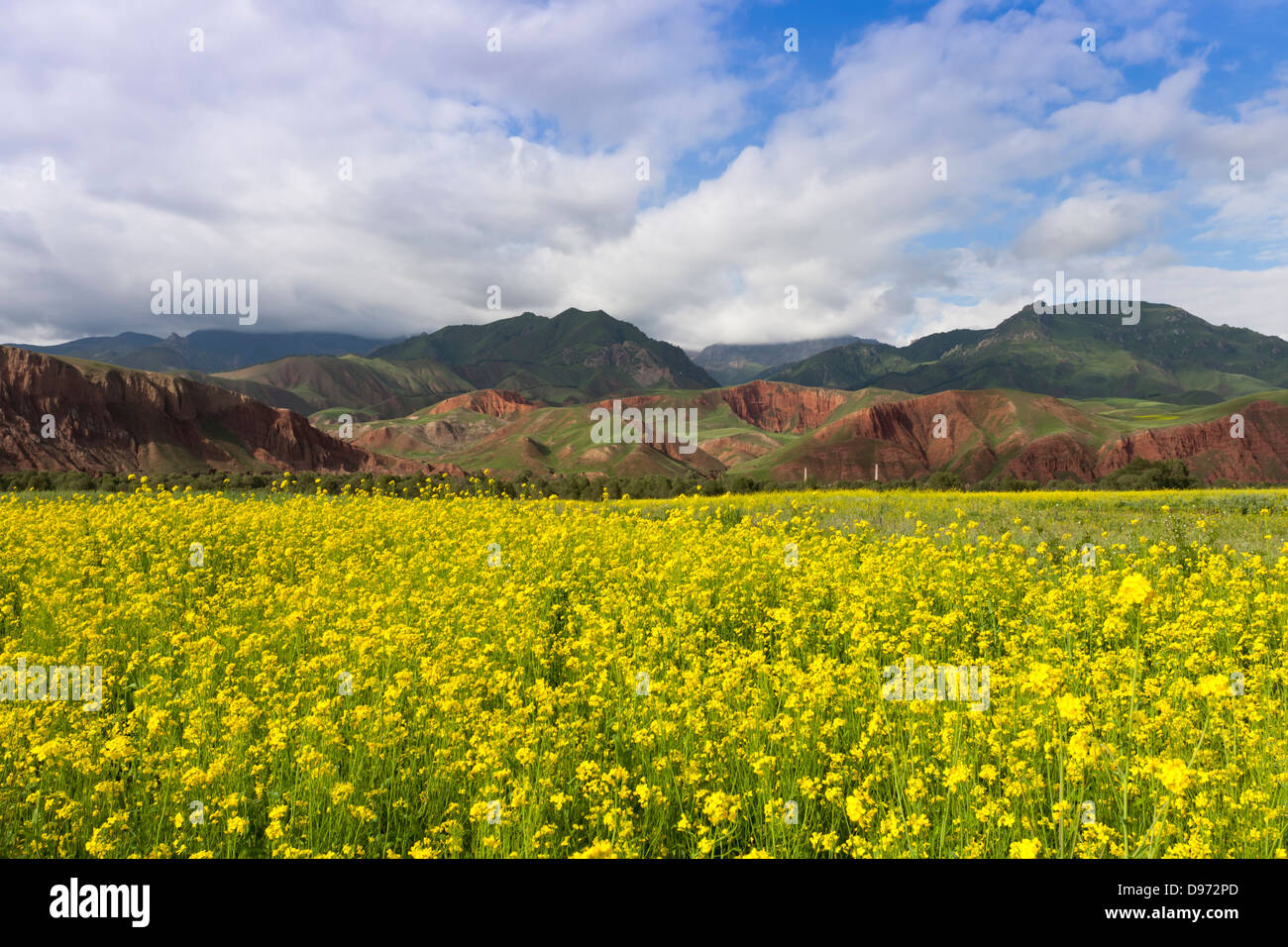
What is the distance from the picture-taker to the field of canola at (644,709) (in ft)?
13.1

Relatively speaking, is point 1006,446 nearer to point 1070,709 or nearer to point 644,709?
point 644,709

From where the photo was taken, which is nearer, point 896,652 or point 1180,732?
point 1180,732

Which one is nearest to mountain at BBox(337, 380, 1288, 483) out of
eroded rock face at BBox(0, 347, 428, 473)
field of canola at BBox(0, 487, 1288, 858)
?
eroded rock face at BBox(0, 347, 428, 473)

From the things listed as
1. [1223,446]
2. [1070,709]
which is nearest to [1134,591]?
[1070,709]

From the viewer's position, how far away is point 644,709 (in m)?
5.32

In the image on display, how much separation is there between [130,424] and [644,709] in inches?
6578

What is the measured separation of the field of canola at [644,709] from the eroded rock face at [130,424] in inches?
5307

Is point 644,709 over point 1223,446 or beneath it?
beneath

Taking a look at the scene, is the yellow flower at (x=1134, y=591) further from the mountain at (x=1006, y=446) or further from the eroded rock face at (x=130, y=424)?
the eroded rock face at (x=130, y=424)

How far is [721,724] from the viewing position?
4.98 m

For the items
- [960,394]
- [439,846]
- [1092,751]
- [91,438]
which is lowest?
[439,846]
